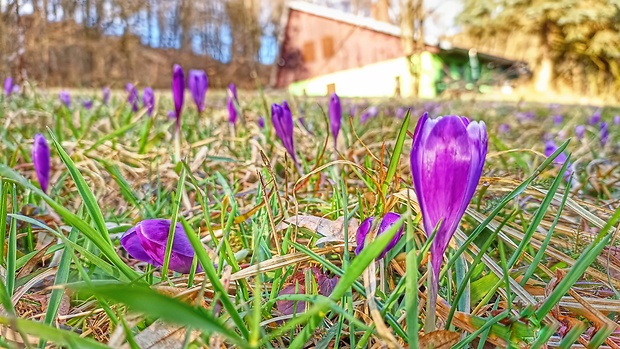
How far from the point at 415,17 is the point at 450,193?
11.6 meters

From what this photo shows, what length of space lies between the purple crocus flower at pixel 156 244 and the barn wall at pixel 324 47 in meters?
21.7

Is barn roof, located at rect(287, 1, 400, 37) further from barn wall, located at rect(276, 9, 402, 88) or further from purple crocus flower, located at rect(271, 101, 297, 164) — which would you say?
purple crocus flower, located at rect(271, 101, 297, 164)

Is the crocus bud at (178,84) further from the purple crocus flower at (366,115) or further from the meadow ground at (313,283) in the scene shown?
the purple crocus flower at (366,115)

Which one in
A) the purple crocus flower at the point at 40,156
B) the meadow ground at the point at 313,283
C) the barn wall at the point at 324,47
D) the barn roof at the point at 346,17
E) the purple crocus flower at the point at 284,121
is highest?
the barn roof at the point at 346,17

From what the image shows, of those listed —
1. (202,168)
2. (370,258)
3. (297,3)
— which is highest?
(297,3)

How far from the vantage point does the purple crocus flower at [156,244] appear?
0.67m

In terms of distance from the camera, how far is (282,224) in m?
0.92

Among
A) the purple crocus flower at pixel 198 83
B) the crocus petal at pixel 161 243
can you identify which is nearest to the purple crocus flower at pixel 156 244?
the crocus petal at pixel 161 243

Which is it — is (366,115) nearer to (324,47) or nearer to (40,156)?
(40,156)

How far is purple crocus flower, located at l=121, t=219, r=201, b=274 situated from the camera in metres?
0.67

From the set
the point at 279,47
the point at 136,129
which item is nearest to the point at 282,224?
the point at 136,129

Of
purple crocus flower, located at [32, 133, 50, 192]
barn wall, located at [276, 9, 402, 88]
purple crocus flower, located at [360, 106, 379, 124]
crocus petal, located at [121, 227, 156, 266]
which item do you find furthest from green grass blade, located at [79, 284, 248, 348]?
barn wall, located at [276, 9, 402, 88]

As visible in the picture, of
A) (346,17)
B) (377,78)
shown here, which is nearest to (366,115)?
(377,78)

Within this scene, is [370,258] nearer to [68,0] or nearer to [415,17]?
[415,17]
